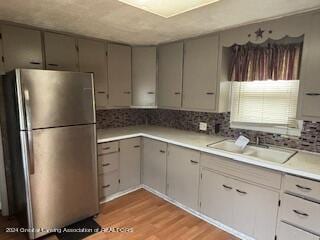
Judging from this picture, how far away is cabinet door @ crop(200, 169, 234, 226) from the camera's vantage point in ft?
7.04

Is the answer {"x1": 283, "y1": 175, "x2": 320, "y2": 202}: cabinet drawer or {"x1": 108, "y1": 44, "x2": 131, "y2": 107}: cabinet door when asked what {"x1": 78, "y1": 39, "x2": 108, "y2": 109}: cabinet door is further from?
{"x1": 283, "y1": 175, "x2": 320, "y2": 202}: cabinet drawer

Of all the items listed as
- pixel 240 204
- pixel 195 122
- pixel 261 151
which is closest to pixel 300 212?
pixel 240 204

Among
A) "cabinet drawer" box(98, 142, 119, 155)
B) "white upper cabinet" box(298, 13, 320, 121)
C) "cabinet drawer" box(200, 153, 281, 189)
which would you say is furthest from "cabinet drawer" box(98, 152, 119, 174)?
"white upper cabinet" box(298, 13, 320, 121)

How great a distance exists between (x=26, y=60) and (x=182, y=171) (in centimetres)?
217

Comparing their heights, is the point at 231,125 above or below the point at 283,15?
below

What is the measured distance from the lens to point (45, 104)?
1890mm

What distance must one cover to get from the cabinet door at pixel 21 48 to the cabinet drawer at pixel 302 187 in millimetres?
2733

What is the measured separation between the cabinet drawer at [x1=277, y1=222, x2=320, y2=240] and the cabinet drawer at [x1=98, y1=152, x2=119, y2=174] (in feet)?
6.42

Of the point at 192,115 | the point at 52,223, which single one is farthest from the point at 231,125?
the point at 52,223

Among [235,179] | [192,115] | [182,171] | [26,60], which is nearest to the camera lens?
[235,179]

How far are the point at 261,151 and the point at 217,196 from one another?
2.29 feet

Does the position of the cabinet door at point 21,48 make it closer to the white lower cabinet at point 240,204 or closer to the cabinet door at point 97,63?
the cabinet door at point 97,63

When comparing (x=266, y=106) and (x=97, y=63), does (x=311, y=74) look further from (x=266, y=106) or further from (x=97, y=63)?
(x=97, y=63)

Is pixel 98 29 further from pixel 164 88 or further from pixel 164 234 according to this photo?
pixel 164 234
